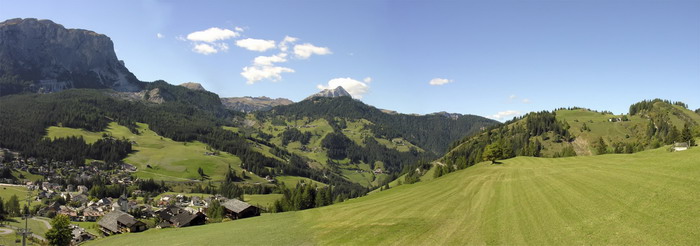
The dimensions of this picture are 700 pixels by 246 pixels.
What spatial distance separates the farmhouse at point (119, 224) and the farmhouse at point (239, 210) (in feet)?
81.3

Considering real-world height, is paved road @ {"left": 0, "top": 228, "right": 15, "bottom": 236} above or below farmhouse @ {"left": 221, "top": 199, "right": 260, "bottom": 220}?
below

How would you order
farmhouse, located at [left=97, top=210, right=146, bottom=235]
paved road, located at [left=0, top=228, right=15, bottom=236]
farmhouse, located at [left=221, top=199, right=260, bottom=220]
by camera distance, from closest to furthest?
farmhouse, located at [left=221, top=199, right=260, bottom=220] → farmhouse, located at [left=97, top=210, right=146, bottom=235] → paved road, located at [left=0, top=228, right=15, bottom=236]

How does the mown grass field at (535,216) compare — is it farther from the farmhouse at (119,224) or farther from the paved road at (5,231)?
the paved road at (5,231)

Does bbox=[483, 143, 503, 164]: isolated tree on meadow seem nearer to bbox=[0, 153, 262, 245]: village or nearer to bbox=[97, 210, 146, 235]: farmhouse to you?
bbox=[0, 153, 262, 245]: village

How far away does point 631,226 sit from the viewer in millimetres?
33656

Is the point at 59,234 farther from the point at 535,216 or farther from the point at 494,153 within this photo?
the point at 494,153

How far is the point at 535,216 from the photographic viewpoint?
4403 centimetres

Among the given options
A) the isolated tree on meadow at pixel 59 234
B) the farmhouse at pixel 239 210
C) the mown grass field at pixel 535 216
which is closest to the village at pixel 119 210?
the farmhouse at pixel 239 210

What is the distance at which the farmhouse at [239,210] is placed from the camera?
87.8 m

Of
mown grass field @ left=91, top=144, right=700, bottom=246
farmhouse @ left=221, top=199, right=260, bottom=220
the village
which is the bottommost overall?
the village

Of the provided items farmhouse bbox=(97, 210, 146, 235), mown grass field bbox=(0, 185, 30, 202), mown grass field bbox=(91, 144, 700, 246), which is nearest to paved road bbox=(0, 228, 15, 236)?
farmhouse bbox=(97, 210, 146, 235)

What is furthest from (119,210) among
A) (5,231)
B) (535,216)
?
(535,216)

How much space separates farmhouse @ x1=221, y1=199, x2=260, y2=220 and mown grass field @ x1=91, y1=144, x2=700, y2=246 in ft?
73.8

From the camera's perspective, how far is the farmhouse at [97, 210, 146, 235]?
94812 mm
